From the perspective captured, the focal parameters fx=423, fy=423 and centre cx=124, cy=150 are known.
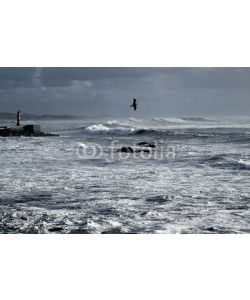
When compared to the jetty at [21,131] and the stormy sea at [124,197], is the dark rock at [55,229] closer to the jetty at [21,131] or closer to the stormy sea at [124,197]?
the stormy sea at [124,197]

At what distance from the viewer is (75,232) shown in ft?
21.7

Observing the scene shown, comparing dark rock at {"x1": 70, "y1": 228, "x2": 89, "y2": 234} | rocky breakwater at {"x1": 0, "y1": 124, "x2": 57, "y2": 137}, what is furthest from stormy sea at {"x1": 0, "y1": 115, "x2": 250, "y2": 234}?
rocky breakwater at {"x1": 0, "y1": 124, "x2": 57, "y2": 137}

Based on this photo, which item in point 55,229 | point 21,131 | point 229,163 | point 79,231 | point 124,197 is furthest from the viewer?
point 21,131

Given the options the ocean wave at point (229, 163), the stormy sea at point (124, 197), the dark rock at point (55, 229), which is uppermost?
the ocean wave at point (229, 163)

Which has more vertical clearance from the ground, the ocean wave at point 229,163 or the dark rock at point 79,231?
the ocean wave at point 229,163

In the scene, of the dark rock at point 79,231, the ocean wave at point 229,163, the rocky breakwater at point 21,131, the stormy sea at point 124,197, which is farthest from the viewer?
the rocky breakwater at point 21,131

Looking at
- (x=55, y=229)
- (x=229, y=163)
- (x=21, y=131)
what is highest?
(x=21, y=131)

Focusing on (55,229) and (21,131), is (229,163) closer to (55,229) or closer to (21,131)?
(55,229)

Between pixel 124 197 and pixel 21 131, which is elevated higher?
pixel 21 131

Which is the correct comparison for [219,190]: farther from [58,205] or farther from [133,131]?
[133,131]

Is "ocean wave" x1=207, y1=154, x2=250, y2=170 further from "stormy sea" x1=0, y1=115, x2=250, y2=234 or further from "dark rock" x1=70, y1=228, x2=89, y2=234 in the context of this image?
"dark rock" x1=70, y1=228, x2=89, y2=234

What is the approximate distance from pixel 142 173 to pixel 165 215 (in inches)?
207

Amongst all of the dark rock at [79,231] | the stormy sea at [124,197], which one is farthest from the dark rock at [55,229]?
the dark rock at [79,231]

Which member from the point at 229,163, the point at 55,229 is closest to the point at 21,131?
the point at 229,163
